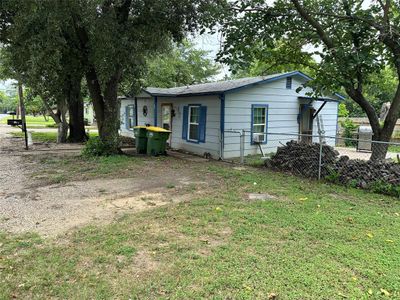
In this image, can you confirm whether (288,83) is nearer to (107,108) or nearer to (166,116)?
(166,116)

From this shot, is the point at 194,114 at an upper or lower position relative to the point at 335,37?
lower

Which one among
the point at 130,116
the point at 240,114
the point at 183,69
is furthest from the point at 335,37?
the point at 183,69

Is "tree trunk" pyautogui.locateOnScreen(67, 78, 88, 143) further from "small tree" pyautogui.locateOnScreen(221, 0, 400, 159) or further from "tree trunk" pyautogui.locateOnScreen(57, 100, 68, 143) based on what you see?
"small tree" pyautogui.locateOnScreen(221, 0, 400, 159)

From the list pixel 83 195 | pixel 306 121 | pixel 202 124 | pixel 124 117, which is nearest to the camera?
pixel 83 195

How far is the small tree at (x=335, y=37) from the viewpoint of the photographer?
6891mm

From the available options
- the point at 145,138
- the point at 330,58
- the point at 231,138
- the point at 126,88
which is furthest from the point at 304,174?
the point at 126,88

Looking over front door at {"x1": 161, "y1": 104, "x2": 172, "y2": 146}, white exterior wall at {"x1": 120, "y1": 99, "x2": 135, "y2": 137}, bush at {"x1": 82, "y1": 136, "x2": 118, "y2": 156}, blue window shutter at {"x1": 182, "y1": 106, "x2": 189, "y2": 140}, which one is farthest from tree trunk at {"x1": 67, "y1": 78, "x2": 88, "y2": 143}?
blue window shutter at {"x1": 182, "y1": 106, "x2": 189, "y2": 140}

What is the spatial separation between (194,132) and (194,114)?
691mm

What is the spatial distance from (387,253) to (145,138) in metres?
9.23

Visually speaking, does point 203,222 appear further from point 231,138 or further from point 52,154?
point 52,154

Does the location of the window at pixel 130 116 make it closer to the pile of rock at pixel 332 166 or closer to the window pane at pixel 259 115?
the window pane at pixel 259 115

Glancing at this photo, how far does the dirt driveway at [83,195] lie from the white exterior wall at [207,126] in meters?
2.43

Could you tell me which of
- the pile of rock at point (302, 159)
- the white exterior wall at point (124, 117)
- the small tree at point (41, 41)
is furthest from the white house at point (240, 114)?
the small tree at point (41, 41)

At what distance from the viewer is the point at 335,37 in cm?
788
